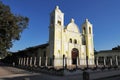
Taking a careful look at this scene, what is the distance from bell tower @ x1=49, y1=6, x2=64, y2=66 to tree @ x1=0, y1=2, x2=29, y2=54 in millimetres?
11157

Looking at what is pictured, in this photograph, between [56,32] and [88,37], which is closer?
[56,32]

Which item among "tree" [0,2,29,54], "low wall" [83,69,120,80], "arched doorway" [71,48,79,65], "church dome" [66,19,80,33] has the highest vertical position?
"church dome" [66,19,80,33]

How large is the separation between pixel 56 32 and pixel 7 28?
14242 millimetres

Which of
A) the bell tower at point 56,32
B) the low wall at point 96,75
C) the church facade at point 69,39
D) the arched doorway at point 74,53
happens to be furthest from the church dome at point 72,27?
the low wall at point 96,75

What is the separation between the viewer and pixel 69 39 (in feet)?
126

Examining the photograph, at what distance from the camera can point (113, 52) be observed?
4512 centimetres

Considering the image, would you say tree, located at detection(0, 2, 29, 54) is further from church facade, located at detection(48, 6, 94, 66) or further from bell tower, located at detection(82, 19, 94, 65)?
bell tower, located at detection(82, 19, 94, 65)

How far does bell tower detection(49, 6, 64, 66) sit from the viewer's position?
3419cm

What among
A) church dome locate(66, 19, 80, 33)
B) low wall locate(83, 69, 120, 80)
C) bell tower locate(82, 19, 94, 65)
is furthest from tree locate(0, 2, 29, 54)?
bell tower locate(82, 19, 94, 65)

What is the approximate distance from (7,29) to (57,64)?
9.18m

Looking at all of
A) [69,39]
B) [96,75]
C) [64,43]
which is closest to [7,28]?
[96,75]

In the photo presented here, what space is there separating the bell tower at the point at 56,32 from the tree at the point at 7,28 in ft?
36.6

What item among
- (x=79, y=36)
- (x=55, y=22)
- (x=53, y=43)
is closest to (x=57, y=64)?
(x=53, y=43)

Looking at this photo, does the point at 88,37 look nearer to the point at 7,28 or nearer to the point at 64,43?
the point at 64,43
